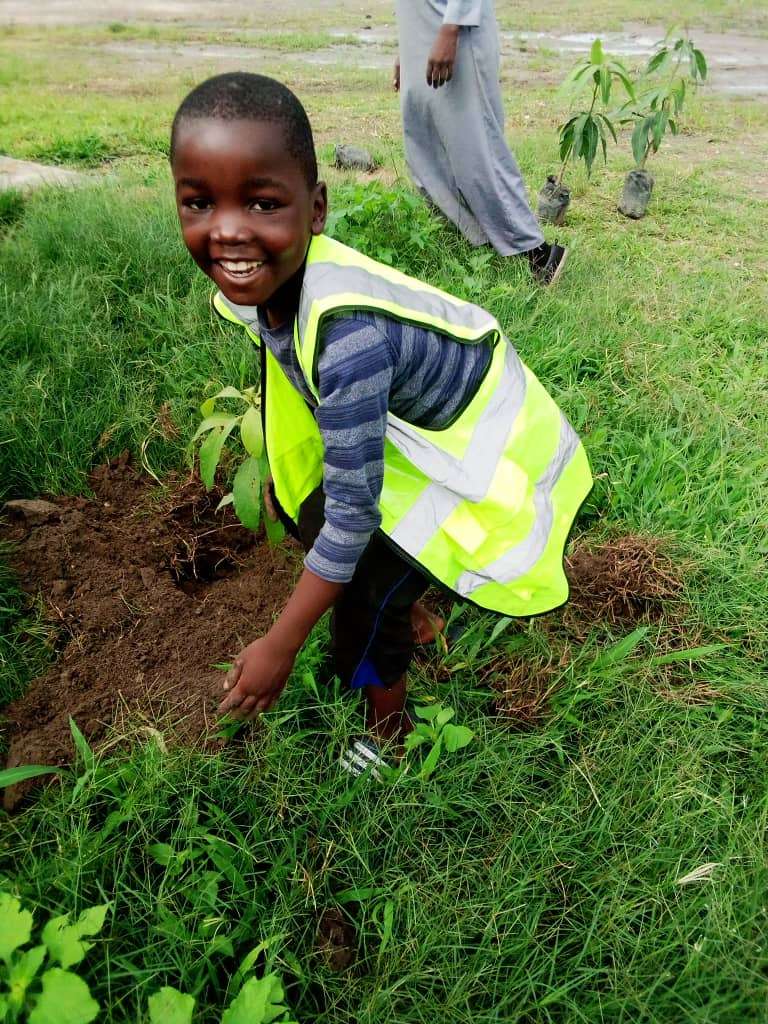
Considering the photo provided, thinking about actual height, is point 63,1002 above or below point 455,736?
above

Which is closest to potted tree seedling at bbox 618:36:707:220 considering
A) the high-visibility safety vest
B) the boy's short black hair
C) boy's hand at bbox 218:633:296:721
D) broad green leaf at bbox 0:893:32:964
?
→ the high-visibility safety vest

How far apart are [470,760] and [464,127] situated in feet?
9.41

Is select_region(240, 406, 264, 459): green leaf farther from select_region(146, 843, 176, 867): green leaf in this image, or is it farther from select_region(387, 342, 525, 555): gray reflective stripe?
select_region(146, 843, 176, 867): green leaf

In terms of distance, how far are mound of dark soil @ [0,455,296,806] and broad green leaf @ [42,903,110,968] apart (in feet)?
1.61

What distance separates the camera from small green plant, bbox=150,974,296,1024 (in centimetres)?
107

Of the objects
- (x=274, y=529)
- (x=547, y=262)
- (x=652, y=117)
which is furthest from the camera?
(x=652, y=117)

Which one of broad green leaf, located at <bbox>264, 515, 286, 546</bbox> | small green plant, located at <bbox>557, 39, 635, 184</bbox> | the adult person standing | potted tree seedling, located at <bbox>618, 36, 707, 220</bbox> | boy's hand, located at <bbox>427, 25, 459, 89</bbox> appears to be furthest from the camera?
potted tree seedling, located at <bbox>618, 36, 707, 220</bbox>

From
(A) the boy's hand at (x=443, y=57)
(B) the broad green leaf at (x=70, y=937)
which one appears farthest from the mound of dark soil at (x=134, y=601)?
(A) the boy's hand at (x=443, y=57)

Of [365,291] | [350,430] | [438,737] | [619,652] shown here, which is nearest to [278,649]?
[350,430]

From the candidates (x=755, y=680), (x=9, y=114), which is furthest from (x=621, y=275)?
(x=9, y=114)

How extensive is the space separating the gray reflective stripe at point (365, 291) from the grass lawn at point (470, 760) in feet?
2.74

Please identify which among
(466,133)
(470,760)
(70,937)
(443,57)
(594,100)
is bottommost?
(470,760)

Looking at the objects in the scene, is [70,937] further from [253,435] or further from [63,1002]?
[253,435]

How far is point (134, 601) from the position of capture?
1.92 m
